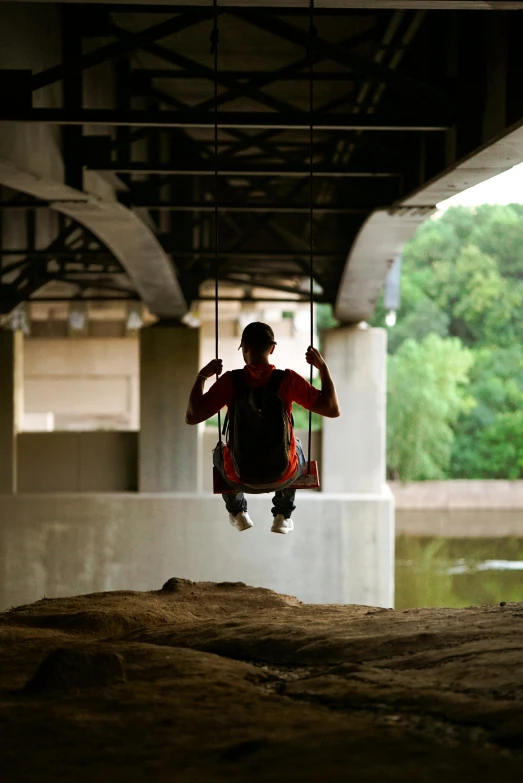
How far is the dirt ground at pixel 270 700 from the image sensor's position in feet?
12.7

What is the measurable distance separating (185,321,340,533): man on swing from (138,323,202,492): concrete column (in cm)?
1513

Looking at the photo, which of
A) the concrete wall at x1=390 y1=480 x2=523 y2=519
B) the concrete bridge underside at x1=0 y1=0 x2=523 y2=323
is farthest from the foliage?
the concrete bridge underside at x1=0 y1=0 x2=523 y2=323

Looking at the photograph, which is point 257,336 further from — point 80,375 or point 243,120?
point 80,375

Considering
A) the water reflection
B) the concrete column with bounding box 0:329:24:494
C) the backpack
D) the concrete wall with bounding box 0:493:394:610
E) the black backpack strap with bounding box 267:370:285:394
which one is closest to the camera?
the backpack

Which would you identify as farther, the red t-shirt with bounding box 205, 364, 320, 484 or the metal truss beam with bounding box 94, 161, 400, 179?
the metal truss beam with bounding box 94, 161, 400, 179

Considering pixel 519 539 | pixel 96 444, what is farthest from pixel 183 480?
pixel 519 539

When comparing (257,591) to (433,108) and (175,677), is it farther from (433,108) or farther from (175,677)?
(433,108)

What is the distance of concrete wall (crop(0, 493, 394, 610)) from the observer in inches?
830

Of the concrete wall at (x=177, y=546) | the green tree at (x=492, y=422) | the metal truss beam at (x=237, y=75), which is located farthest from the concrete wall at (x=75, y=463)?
the green tree at (x=492, y=422)

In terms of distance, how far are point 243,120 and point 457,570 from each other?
30102 millimetres

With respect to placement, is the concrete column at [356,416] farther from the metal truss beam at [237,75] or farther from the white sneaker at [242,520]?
the white sneaker at [242,520]

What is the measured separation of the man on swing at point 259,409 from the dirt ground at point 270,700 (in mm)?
952

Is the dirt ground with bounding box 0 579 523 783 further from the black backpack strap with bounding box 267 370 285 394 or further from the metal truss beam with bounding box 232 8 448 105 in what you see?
the metal truss beam with bounding box 232 8 448 105

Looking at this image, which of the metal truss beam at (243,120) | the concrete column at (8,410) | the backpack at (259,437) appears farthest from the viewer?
the concrete column at (8,410)
